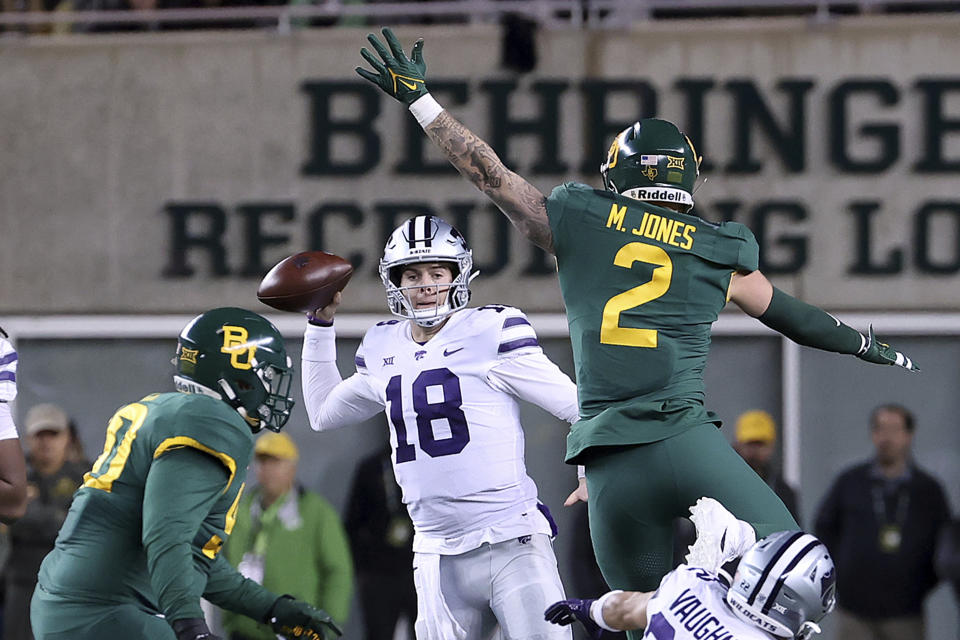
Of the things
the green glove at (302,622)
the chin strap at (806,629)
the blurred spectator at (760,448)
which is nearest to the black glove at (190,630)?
the green glove at (302,622)

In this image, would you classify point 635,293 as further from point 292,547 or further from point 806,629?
point 292,547

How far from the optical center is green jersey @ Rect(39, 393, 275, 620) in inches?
183

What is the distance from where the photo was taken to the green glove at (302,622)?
16.8ft

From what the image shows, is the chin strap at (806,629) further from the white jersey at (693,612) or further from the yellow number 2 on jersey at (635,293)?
the yellow number 2 on jersey at (635,293)

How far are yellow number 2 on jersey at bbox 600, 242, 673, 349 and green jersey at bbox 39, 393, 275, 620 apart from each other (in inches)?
45.3

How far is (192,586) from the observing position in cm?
466

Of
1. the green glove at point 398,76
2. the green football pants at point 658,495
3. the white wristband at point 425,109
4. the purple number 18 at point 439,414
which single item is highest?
the green glove at point 398,76

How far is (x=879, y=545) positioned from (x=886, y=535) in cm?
7

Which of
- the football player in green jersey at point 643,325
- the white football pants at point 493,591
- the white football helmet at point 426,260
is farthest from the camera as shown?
the white football helmet at point 426,260

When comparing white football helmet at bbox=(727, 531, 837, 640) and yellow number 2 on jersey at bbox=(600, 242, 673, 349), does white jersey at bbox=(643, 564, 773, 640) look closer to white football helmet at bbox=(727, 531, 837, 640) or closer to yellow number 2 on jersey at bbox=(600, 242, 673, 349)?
white football helmet at bbox=(727, 531, 837, 640)

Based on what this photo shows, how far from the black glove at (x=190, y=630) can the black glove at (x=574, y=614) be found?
1022 mm

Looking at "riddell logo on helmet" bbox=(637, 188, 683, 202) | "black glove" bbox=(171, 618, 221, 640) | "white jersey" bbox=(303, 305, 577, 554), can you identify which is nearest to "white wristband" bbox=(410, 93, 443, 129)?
"riddell logo on helmet" bbox=(637, 188, 683, 202)

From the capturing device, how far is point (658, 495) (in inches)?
188

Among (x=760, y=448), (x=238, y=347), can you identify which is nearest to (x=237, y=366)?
(x=238, y=347)
